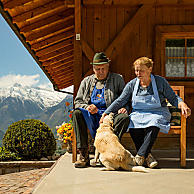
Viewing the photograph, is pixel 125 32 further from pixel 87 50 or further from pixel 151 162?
pixel 151 162

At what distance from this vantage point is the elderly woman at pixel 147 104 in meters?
3.95

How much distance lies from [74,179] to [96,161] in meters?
1.01

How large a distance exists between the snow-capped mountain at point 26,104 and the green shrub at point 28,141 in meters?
81.7

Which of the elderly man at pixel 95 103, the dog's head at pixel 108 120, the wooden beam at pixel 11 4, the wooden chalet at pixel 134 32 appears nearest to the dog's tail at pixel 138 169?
the elderly man at pixel 95 103

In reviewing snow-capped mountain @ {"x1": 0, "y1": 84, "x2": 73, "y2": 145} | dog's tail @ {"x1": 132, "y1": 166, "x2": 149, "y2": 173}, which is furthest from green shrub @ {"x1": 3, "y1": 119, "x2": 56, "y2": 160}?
snow-capped mountain @ {"x1": 0, "y1": 84, "x2": 73, "y2": 145}

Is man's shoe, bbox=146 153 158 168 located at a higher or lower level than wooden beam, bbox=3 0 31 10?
lower

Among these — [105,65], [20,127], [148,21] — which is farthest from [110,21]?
[20,127]

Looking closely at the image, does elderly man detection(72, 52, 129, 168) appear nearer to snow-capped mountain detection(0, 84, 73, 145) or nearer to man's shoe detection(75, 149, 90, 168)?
man's shoe detection(75, 149, 90, 168)

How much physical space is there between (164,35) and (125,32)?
0.74 meters

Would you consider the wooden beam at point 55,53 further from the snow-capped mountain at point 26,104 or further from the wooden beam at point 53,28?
the snow-capped mountain at point 26,104

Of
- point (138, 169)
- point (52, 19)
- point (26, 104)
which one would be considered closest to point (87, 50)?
point (52, 19)

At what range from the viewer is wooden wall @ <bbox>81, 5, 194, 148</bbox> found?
5664 millimetres

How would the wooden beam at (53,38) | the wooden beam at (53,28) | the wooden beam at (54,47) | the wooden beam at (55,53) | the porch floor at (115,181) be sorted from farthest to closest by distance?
1. the wooden beam at (55,53)
2. the wooden beam at (54,47)
3. the wooden beam at (53,38)
4. the wooden beam at (53,28)
5. the porch floor at (115,181)

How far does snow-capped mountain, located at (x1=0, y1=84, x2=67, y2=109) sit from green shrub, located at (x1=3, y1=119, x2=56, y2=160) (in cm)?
9964
